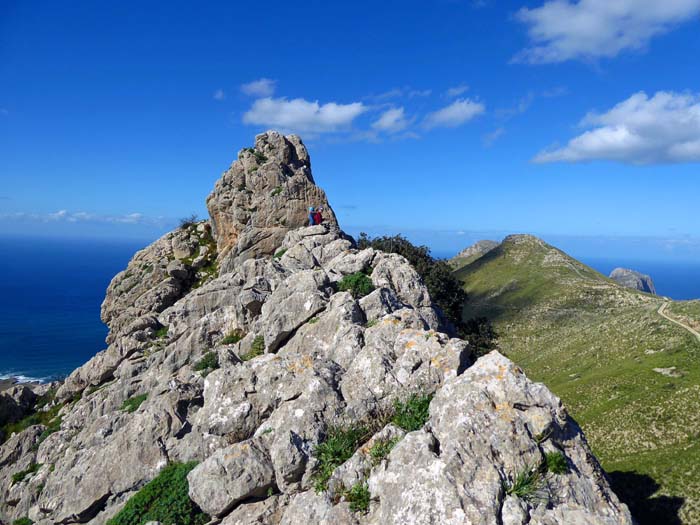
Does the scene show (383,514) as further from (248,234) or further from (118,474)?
(248,234)

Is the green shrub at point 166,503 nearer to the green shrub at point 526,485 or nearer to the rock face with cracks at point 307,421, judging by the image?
the rock face with cracks at point 307,421

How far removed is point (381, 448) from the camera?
12.5 m

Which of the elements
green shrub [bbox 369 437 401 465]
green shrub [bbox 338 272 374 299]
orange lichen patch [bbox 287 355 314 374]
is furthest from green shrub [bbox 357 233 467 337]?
green shrub [bbox 369 437 401 465]

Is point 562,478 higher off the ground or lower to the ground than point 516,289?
higher

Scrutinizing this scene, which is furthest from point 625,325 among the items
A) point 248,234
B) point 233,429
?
point 233,429

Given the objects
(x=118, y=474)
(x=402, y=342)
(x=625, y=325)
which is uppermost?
(x=402, y=342)

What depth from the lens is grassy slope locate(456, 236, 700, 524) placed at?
1125 inches

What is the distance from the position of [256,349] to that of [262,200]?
22.3 metres

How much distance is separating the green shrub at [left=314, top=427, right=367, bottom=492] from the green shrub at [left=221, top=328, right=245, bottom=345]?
12456 mm

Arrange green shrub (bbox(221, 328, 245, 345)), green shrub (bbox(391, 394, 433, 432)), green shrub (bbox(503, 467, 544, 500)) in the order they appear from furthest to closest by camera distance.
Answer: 1. green shrub (bbox(221, 328, 245, 345))
2. green shrub (bbox(391, 394, 433, 432))
3. green shrub (bbox(503, 467, 544, 500))

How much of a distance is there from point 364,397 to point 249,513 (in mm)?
4994

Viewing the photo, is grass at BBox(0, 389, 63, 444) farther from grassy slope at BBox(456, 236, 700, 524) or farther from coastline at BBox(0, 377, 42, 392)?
coastline at BBox(0, 377, 42, 392)

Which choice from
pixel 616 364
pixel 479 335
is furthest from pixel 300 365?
pixel 616 364

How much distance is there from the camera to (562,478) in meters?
11.0
